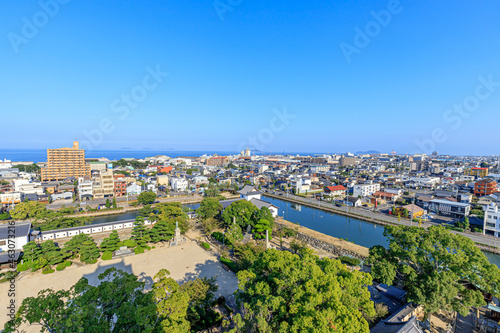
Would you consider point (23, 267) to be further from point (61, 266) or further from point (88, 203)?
point (88, 203)

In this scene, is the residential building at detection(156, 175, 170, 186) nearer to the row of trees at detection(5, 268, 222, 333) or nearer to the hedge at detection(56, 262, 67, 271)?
the hedge at detection(56, 262, 67, 271)

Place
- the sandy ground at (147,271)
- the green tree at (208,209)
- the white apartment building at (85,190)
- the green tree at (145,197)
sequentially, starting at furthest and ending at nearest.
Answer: the white apartment building at (85,190), the green tree at (145,197), the green tree at (208,209), the sandy ground at (147,271)

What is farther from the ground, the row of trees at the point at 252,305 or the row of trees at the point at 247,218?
the row of trees at the point at 252,305

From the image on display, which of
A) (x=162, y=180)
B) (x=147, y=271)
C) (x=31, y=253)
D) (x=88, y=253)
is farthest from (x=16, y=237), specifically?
(x=162, y=180)

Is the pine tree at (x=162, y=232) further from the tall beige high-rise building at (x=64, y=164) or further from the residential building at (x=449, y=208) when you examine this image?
the tall beige high-rise building at (x=64, y=164)

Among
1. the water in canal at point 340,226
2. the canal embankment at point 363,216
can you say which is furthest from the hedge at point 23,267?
the canal embankment at point 363,216

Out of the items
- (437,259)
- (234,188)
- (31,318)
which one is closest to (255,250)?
(437,259)

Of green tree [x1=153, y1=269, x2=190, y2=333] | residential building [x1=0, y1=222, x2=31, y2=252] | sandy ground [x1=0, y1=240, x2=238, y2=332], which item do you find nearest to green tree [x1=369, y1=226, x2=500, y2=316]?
green tree [x1=153, y1=269, x2=190, y2=333]
